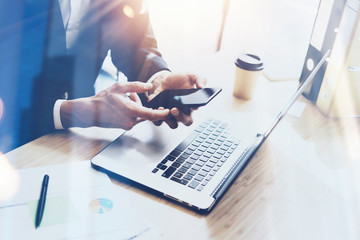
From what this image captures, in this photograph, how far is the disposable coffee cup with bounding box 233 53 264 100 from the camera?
1160mm

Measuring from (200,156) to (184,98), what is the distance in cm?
18

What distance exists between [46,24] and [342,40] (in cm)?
85

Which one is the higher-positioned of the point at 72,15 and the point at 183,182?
the point at 72,15

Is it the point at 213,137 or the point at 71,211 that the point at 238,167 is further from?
the point at 71,211

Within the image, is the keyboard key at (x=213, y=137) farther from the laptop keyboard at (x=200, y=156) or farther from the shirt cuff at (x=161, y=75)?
the shirt cuff at (x=161, y=75)

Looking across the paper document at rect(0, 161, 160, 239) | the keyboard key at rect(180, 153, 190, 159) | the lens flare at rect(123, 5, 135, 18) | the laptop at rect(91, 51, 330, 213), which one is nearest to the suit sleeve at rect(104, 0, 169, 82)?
the lens flare at rect(123, 5, 135, 18)

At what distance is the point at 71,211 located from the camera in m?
0.68

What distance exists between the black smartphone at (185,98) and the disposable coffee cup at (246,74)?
0.24 metres

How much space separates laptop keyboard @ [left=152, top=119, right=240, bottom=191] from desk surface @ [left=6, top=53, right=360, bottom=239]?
60 mm

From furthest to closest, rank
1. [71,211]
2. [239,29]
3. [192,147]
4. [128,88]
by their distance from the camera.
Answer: [239,29] → [128,88] → [192,147] → [71,211]

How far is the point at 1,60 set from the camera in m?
0.99

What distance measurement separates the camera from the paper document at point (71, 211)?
2.10 feet

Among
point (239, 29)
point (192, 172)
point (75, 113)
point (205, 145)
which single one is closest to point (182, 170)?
point (192, 172)

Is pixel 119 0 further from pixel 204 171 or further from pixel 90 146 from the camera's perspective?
pixel 204 171
